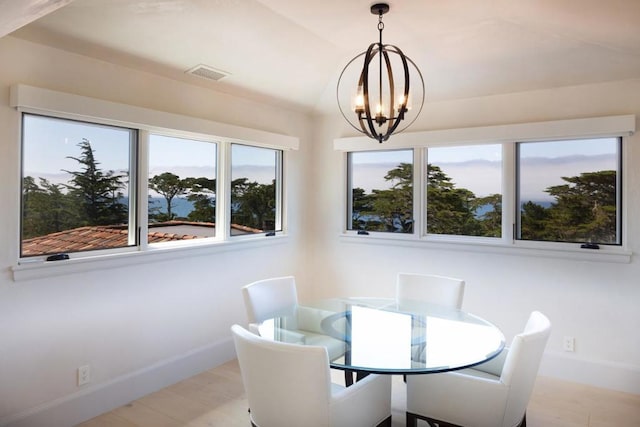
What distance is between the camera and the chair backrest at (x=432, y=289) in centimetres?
304

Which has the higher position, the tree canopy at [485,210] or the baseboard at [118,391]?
the tree canopy at [485,210]

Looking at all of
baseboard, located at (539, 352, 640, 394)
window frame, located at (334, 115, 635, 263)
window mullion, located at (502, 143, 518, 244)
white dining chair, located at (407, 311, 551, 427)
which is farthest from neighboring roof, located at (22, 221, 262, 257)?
baseboard, located at (539, 352, 640, 394)

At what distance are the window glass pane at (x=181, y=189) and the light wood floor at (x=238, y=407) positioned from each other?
115 cm

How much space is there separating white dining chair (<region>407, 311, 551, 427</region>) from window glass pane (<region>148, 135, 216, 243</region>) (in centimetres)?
211

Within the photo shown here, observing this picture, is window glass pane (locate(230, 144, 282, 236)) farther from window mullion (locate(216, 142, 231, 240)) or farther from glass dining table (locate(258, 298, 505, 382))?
glass dining table (locate(258, 298, 505, 382))

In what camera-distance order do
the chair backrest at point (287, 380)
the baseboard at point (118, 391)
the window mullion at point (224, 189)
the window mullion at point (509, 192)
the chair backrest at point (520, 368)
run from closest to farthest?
the chair backrest at point (287, 380) < the chair backrest at point (520, 368) < the baseboard at point (118, 391) < the window mullion at point (509, 192) < the window mullion at point (224, 189)

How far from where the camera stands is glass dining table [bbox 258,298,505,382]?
1.99m

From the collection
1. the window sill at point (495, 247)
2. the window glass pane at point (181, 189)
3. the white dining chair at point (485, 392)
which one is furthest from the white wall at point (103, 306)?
the white dining chair at point (485, 392)

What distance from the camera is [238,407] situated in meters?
2.86

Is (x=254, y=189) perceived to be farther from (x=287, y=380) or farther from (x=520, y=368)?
(x=520, y=368)

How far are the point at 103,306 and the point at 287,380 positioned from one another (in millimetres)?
1650

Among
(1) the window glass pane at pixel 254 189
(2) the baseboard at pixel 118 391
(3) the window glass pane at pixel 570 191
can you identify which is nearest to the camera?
(2) the baseboard at pixel 118 391

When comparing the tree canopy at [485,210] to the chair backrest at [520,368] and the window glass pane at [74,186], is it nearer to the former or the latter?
the chair backrest at [520,368]

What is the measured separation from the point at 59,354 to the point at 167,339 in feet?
2.58
